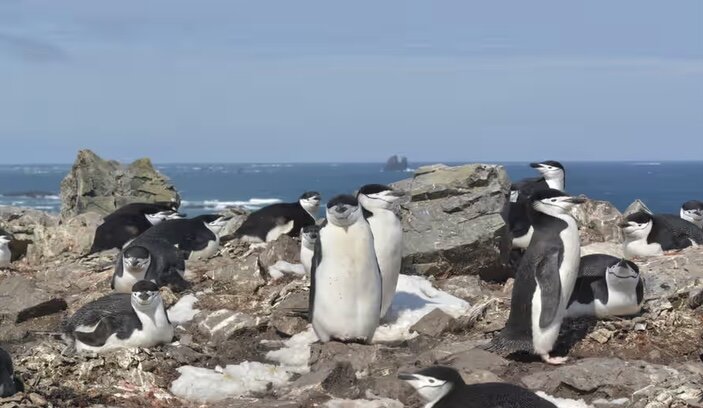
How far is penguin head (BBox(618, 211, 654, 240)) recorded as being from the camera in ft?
40.5

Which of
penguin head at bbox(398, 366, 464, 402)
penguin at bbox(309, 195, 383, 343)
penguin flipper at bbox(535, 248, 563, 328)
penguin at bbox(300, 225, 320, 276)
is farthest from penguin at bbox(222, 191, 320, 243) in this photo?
penguin head at bbox(398, 366, 464, 402)

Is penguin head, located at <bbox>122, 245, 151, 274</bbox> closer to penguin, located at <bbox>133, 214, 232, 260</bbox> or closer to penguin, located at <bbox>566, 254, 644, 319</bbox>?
penguin, located at <bbox>133, 214, 232, 260</bbox>

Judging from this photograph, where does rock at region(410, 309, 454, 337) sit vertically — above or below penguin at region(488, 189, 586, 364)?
below

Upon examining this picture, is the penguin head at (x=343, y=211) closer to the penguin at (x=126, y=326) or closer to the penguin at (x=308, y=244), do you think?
the penguin at (x=126, y=326)

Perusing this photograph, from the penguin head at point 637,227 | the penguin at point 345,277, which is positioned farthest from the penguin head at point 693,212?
the penguin at point 345,277

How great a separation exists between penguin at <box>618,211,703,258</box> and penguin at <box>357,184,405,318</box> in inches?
151

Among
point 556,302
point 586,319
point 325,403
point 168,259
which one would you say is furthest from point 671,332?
point 168,259

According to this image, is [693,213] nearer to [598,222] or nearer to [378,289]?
[598,222]

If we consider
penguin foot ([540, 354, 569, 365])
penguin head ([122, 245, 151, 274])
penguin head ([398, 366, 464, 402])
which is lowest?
penguin foot ([540, 354, 569, 365])

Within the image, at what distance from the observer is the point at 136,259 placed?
11180 millimetres

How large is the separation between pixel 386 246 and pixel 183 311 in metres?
2.46

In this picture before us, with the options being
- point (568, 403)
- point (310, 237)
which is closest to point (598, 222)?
point (310, 237)

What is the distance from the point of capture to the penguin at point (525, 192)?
1252cm

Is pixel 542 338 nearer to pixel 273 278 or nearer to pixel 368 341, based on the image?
pixel 368 341
